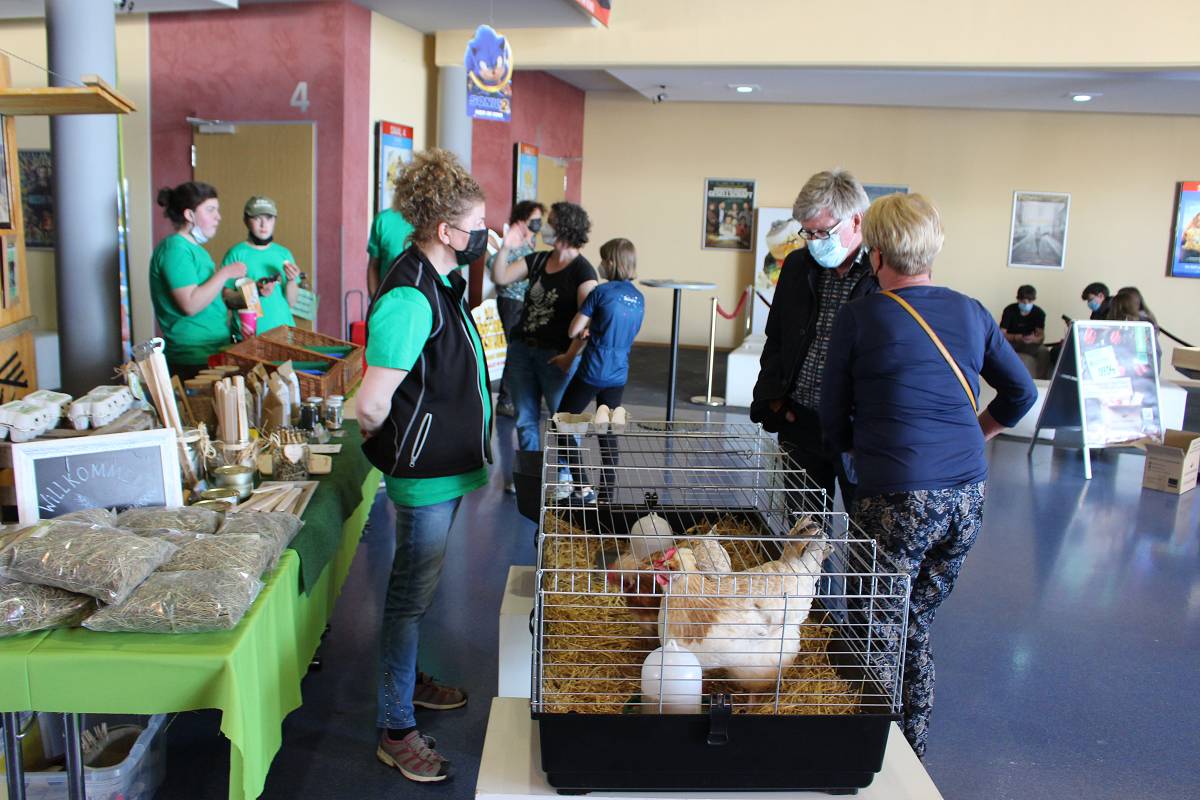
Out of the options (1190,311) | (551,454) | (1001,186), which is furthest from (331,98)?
(1190,311)

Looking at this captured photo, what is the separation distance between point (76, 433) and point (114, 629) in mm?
884

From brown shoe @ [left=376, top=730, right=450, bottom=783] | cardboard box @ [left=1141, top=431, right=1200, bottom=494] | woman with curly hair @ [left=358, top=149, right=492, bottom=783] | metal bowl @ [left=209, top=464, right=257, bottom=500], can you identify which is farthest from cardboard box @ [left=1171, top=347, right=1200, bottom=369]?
metal bowl @ [left=209, top=464, right=257, bottom=500]

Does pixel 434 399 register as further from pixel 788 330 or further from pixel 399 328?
pixel 788 330

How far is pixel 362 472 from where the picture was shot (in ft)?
10.2

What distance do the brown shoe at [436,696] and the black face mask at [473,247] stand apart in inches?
54.1

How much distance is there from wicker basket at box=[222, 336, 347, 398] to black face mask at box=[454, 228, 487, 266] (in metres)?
1.22

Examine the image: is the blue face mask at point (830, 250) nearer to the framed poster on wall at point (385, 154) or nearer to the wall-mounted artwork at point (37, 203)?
the framed poster on wall at point (385, 154)

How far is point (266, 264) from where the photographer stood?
4465 millimetres

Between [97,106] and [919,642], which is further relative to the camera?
[97,106]

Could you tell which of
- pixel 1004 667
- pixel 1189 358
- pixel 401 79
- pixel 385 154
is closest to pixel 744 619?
pixel 1004 667

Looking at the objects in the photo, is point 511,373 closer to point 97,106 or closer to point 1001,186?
point 97,106

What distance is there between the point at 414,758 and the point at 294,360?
176 cm

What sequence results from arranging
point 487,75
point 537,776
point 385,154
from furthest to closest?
point 385,154 → point 487,75 → point 537,776

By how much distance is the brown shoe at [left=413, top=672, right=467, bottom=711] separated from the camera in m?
2.94
